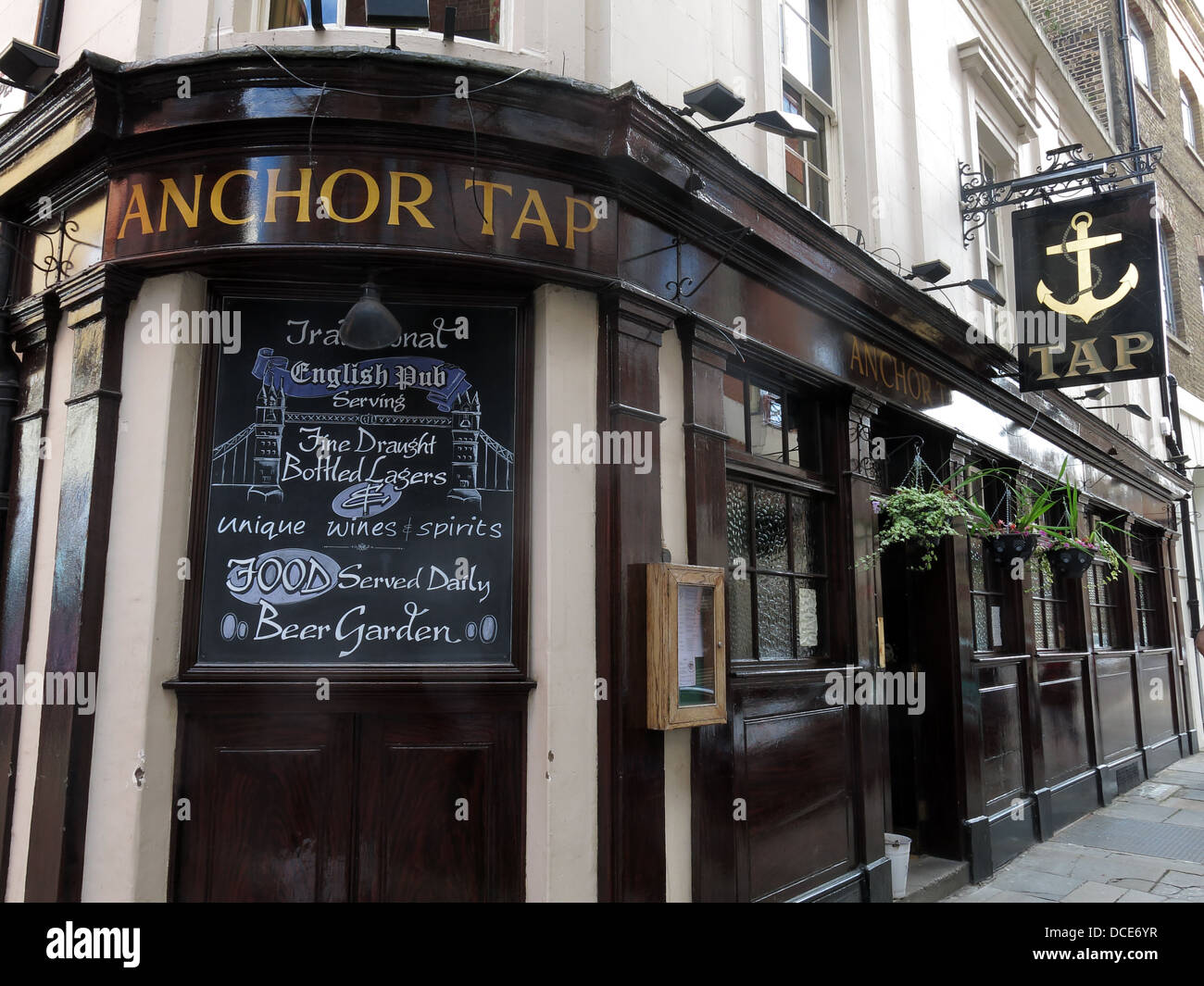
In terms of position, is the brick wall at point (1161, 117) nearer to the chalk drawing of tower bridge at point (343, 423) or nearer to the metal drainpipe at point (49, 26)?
the chalk drawing of tower bridge at point (343, 423)

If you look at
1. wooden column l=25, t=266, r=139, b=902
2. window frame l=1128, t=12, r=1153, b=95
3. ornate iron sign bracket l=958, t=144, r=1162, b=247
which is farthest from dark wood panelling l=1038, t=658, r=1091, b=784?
window frame l=1128, t=12, r=1153, b=95

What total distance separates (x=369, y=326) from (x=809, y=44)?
4.94 meters

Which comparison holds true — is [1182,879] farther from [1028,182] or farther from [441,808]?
[1028,182]

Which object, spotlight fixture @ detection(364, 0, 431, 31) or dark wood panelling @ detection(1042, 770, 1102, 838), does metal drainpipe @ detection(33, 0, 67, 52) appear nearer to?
spotlight fixture @ detection(364, 0, 431, 31)

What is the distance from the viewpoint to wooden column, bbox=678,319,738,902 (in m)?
4.70

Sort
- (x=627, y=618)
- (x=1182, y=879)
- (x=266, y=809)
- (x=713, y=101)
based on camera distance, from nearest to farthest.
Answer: (x=266, y=809), (x=627, y=618), (x=713, y=101), (x=1182, y=879)

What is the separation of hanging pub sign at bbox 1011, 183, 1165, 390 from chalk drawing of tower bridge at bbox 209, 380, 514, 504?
19.5 ft

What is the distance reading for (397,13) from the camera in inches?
169

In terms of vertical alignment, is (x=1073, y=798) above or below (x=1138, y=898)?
above

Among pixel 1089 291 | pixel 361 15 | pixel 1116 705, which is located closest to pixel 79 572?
pixel 361 15

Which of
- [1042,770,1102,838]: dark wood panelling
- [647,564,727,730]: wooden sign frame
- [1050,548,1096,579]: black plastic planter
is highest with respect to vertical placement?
[1050,548,1096,579]: black plastic planter

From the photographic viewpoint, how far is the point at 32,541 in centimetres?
467

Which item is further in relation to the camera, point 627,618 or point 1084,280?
point 1084,280
